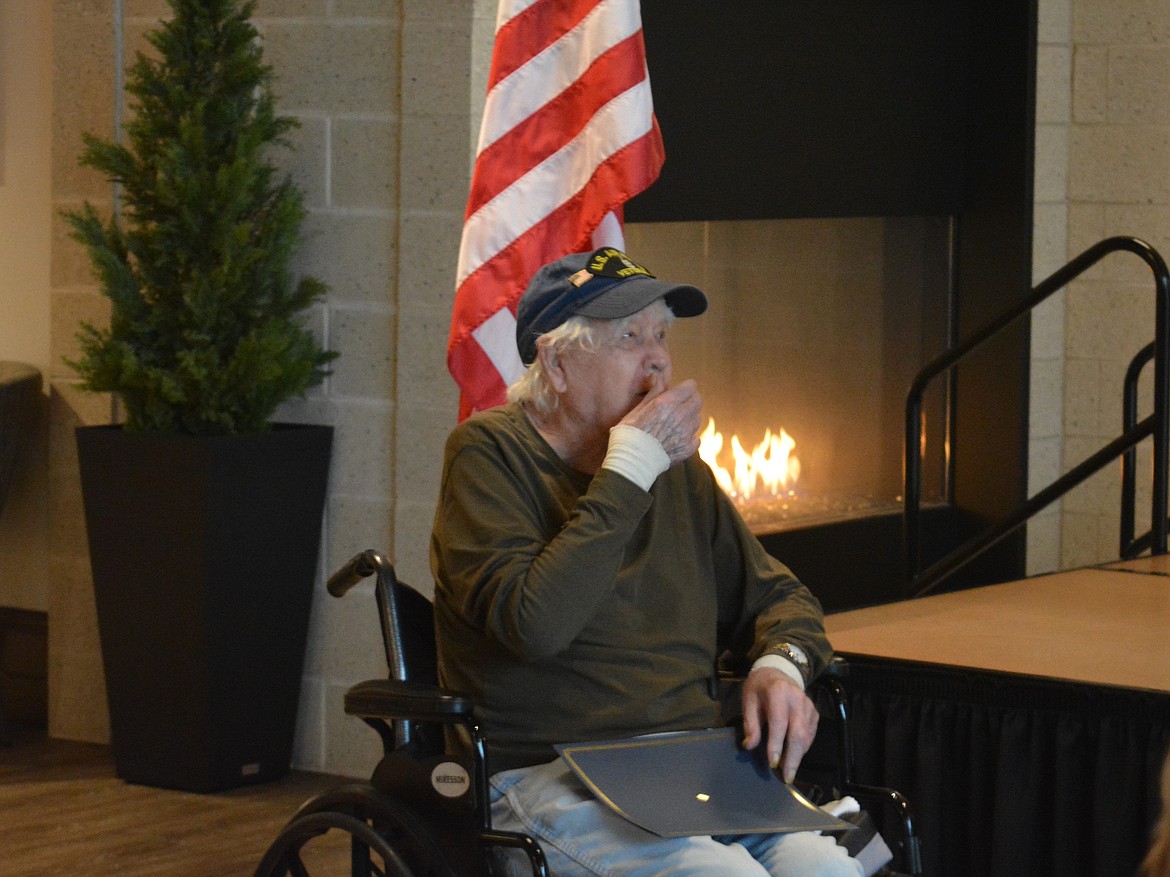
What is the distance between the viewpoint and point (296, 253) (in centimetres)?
389

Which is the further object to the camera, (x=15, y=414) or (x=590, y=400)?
(x=15, y=414)

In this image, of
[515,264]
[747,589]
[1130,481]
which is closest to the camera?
[747,589]

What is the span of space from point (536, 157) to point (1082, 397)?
295cm

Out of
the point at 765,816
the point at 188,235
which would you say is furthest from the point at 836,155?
the point at 765,816

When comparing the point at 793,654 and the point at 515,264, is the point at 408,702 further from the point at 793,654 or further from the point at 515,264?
the point at 515,264

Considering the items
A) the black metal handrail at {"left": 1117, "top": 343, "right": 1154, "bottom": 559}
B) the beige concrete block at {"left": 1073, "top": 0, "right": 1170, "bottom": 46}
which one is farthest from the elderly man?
the beige concrete block at {"left": 1073, "top": 0, "right": 1170, "bottom": 46}

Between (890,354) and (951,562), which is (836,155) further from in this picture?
(951,562)

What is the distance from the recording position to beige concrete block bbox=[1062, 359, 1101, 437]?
5.57 meters

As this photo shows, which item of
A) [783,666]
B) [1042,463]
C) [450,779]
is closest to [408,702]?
[450,779]

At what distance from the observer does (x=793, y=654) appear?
7.36 ft

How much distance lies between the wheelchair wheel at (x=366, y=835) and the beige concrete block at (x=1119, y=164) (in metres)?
4.01

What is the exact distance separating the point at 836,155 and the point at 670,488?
294 centimetres

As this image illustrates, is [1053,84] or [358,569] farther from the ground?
[1053,84]

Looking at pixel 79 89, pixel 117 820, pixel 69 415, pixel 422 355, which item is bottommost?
pixel 117 820
